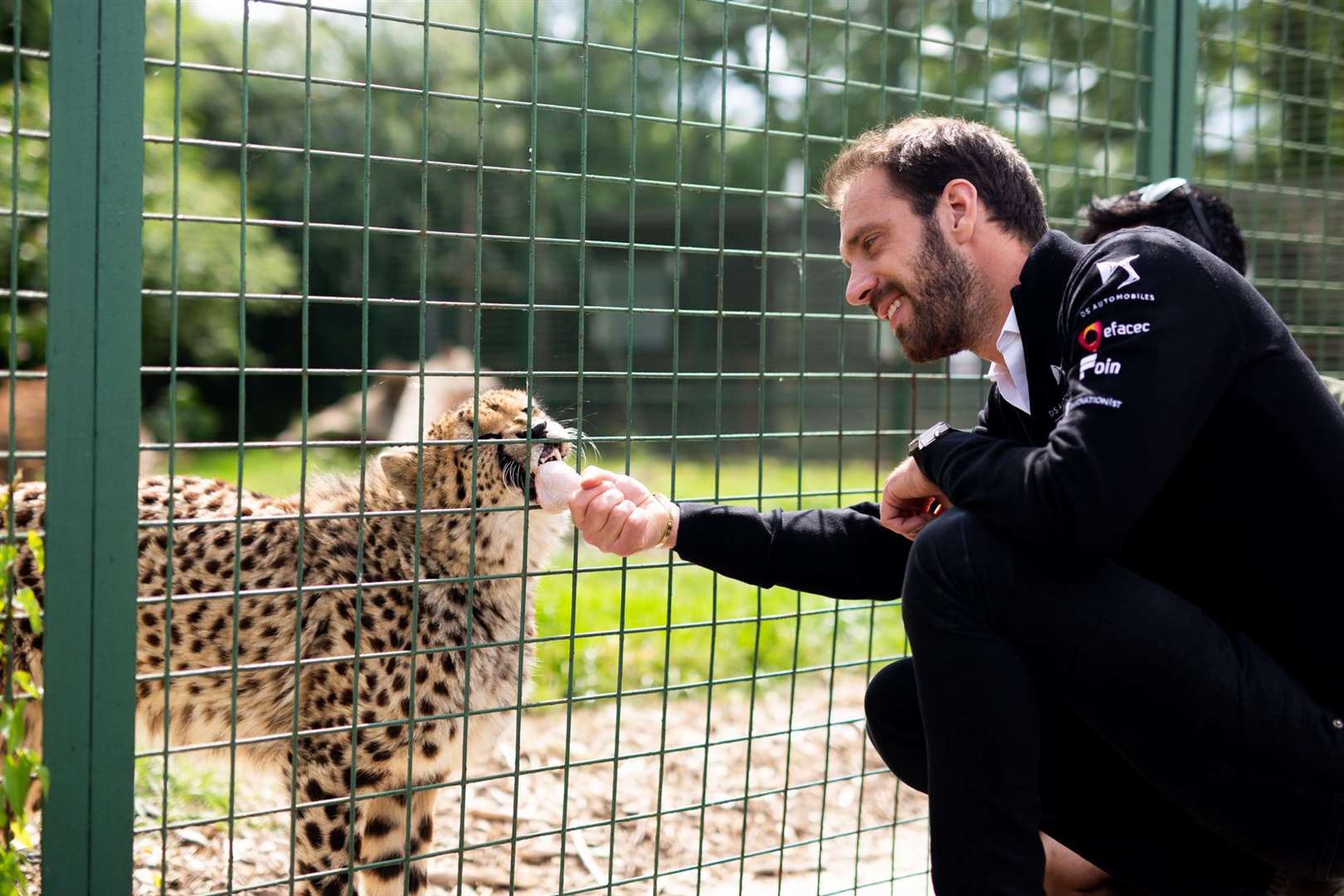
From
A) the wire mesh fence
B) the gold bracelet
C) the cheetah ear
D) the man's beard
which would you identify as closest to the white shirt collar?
the man's beard

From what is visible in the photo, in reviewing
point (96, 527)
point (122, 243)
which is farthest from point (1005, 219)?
point (96, 527)

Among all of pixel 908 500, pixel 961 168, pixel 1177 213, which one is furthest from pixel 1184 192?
pixel 908 500

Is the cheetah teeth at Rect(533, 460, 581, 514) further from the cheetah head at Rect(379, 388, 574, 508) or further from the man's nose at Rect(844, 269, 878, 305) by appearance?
the man's nose at Rect(844, 269, 878, 305)

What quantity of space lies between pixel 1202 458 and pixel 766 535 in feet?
2.64

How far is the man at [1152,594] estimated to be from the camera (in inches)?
70.1

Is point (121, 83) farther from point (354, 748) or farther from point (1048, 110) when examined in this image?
point (1048, 110)

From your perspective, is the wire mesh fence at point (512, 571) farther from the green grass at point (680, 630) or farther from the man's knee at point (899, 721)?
the man's knee at point (899, 721)

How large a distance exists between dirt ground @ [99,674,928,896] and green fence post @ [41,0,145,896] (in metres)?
0.84

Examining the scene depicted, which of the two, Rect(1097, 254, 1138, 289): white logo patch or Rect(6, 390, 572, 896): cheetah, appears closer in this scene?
Rect(1097, 254, 1138, 289): white logo patch

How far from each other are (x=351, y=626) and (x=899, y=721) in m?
1.38

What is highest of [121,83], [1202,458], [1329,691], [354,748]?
[121,83]

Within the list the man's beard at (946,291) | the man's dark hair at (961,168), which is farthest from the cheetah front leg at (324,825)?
the man's dark hair at (961,168)

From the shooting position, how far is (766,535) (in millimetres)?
2375

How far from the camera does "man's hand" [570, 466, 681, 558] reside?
2.29 meters
